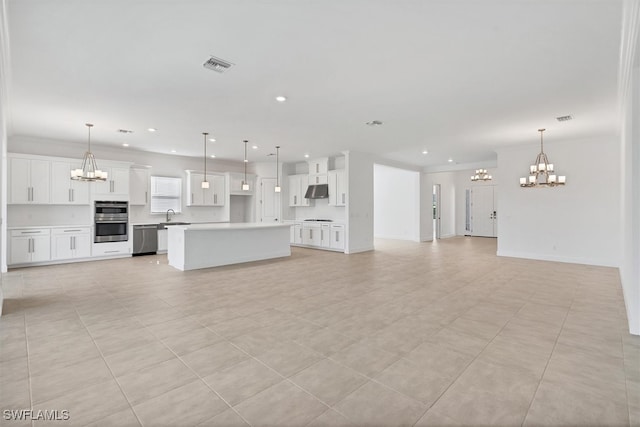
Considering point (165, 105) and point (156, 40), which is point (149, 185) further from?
point (156, 40)

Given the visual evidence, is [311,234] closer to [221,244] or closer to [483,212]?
[221,244]

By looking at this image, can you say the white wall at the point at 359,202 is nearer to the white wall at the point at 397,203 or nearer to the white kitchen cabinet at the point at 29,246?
the white wall at the point at 397,203

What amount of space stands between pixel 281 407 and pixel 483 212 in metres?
14.7

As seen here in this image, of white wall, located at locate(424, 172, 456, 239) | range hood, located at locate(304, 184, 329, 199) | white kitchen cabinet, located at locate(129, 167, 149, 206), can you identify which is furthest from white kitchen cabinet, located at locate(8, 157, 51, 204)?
white wall, located at locate(424, 172, 456, 239)

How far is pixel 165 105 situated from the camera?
4918 millimetres

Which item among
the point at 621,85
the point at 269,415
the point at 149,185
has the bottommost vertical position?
the point at 269,415

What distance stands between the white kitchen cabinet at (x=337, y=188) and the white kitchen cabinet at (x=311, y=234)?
0.98 meters

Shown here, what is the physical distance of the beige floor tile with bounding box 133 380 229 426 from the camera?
6.16 feet

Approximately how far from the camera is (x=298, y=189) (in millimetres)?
10625

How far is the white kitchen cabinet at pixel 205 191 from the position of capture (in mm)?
9562

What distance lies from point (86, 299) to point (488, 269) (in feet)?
24.2

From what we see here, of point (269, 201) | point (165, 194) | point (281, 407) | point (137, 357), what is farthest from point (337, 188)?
point (281, 407)

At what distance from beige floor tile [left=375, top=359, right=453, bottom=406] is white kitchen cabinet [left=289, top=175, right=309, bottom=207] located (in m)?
8.18

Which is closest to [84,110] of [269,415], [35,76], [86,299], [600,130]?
[35,76]
